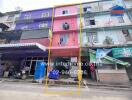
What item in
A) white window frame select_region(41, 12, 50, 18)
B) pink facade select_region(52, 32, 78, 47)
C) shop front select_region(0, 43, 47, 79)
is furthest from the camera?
white window frame select_region(41, 12, 50, 18)

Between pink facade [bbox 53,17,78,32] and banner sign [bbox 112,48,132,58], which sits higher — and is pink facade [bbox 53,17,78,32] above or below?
above

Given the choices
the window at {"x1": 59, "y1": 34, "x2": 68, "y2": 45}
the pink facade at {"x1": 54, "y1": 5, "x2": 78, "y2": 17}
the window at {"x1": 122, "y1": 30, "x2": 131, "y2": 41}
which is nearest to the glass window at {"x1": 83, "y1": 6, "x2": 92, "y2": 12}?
the pink facade at {"x1": 54, "y1": 5, "x2": 78, "y2": 17}

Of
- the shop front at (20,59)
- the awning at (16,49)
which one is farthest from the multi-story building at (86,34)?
the awning at (16,49)

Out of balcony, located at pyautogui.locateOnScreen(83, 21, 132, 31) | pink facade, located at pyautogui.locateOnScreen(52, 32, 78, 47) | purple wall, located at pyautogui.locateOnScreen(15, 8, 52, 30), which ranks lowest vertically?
pink facade, located at pyautogui.locateOnScreen(52, 32, 78, 47)

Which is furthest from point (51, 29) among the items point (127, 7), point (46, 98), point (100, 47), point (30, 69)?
point (46, 98)

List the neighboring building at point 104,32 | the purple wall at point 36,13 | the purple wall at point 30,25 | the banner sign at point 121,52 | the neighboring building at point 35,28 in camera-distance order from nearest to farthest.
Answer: the neighboring building at point 104,32 < the banner sign at point 121,52 < the neighboring building at point 35,28 < the purple wall at point 30,25 < the purple wall at point 36,13

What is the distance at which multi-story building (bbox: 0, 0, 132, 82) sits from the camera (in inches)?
513

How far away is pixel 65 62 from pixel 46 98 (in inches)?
407

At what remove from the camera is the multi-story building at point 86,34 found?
13.0 metres

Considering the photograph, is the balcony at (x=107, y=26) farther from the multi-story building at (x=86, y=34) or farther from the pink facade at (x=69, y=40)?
the pink facade at (x=69, y=40)

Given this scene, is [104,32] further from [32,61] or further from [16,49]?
[16,49]

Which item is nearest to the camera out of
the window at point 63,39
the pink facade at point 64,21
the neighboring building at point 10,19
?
the window at point 63,39

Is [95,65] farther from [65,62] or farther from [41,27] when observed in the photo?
[41,27]

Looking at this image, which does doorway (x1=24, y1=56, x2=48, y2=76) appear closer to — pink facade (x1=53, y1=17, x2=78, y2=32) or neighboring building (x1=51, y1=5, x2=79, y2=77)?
neighboring building (x1=51, y1=5, x2=79, y2=77)
